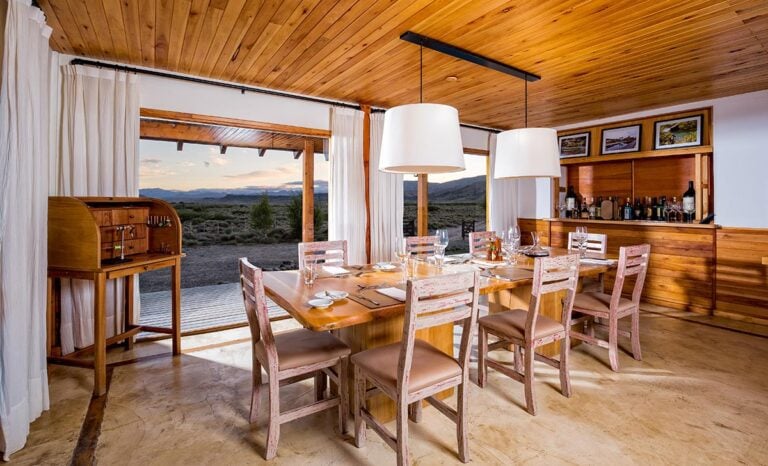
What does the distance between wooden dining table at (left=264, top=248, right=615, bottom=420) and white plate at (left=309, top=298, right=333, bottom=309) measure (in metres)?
0.02

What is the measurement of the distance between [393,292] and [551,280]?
970 mm

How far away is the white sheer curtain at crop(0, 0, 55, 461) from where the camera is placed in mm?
1859

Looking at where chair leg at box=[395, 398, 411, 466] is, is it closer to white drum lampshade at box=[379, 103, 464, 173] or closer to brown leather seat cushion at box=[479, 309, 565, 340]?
brown leather seat cushion at box=[479, 309, 565, 340]

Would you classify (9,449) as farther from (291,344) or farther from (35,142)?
(35,142)

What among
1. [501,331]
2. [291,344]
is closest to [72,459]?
[291,344]

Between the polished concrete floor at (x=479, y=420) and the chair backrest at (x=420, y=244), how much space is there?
4.59 ft

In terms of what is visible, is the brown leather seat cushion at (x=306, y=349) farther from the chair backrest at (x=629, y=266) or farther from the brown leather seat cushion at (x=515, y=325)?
the chair backrest at (x=629, y=266)

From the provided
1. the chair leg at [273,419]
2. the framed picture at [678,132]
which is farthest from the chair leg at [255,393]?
the framed picture at [678,132]

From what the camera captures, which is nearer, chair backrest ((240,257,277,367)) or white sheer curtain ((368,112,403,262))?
chair backrest ((240,257,277,367))

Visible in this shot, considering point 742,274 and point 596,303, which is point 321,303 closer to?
point 596,303

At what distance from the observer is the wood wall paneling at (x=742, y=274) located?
12.6 feet

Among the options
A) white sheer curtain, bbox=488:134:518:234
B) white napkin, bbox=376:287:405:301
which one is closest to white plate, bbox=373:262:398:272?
white napkin, bbox=376:287:405:301

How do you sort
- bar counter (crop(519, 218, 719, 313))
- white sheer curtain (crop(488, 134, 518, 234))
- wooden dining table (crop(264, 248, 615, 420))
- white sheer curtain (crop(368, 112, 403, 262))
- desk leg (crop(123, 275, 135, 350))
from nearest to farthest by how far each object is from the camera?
wooden dining table (crop(264, 248, 615, 420)), desk leg (crop(123, 275, 135, 350)), bar counter (crop(519, 218, 719, 313)), white sheer curtain (crop(368, 112, 403, 262)), white sheer curtain (crop(488, 134, 518, 234))

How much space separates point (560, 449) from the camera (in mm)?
1884
